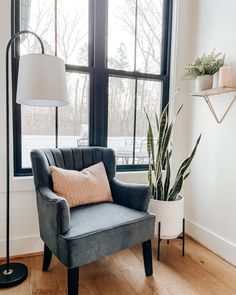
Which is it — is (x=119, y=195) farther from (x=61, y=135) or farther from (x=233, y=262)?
(x=233, y=262)

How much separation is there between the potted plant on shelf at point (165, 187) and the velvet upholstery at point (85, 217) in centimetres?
34

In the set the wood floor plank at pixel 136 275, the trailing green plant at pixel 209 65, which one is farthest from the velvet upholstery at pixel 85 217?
the trailing green plant at pixel 209 65

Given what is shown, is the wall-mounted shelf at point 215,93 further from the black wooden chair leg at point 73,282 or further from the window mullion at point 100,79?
the black wooden chair leg at point 73,282

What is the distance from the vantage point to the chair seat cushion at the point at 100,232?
1.40 m

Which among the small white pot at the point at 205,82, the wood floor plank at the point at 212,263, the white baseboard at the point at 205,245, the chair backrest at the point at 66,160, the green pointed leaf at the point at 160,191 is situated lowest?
the wood floor plank at the point at 212,263

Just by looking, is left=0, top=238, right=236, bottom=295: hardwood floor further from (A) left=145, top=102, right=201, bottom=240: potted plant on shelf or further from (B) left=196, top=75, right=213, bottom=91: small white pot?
(B) left=196, top=75, right=213, bottom=91: small white pot

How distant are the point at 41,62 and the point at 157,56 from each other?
56.8 inches

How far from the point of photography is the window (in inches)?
85.7

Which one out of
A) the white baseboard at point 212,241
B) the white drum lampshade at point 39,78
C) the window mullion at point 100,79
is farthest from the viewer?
the window mullion at point 100,79

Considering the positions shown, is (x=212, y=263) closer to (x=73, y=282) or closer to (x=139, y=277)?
(x=139, y=277)

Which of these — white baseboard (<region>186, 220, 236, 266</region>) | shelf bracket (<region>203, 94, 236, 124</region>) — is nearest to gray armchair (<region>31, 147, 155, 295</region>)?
white baseboard (<region>186, 220, 236, 266</region>)

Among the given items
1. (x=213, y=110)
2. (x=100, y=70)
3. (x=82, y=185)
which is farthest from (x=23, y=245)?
(x=213, y=110)

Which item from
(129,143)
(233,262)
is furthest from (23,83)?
(233,262)

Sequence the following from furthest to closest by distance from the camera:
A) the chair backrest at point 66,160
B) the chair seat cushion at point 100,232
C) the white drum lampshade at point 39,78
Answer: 1. the chair backrest at point 66,160
2. the white drum lampshade at point 39,78
3. the chair seat cushion at point 100,232
